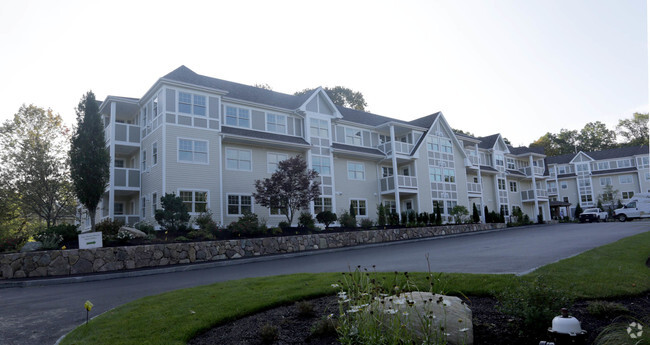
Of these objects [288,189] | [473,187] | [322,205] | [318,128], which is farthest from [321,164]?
[473,187]

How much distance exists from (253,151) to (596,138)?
81.2 m

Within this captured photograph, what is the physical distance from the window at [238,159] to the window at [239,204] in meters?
1.80

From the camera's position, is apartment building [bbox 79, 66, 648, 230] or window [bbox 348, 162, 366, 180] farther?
window [bbox 348, 162, 366, 180]

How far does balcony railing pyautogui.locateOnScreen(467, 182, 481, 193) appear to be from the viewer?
4116cm

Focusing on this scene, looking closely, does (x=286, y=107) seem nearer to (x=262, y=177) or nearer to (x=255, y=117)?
(x=255, y=117)

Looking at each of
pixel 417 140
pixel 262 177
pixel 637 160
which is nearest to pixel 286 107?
pixel 262 177

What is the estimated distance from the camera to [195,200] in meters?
23.5

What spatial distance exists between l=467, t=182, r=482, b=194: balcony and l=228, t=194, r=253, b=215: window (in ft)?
78.1

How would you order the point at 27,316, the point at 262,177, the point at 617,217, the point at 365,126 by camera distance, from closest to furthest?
the point at 27,316 → the point at 262,177 → the point at 365,126 → the point at 617,217

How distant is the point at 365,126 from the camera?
34.8 m

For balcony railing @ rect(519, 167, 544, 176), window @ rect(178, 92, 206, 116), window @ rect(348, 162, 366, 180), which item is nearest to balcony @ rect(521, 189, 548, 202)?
balcony railing @ rect(519, 167, 544, 176)

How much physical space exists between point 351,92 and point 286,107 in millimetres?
25624

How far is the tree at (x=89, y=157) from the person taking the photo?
70.6 feet

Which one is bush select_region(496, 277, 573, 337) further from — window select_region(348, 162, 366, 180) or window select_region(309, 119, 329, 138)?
window select_region(348, 162, 366, 180)
